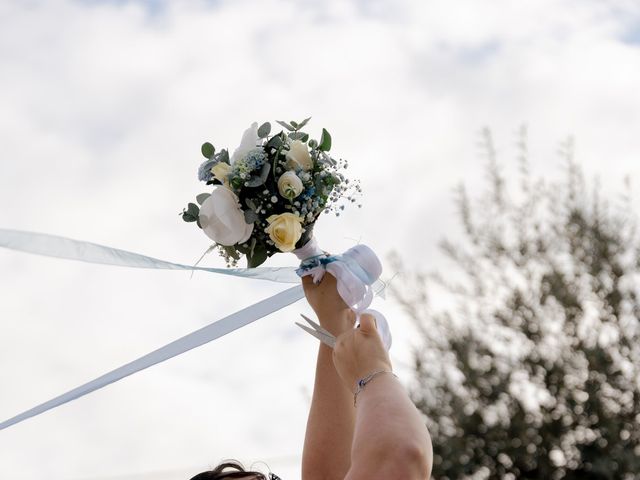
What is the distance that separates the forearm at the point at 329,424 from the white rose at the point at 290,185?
1.17 ft

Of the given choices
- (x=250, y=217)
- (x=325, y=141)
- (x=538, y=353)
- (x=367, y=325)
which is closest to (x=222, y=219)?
(x=250, y=217)

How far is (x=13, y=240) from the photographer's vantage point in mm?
2723

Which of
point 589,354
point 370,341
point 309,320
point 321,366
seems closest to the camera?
point 370,341

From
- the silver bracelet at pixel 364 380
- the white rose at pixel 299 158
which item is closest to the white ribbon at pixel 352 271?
the white rose at pixel 299 158

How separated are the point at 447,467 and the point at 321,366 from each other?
669 centimetres

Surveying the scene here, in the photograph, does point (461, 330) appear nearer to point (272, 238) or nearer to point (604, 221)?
point (604, 221)

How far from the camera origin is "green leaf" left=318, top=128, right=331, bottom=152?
2.81 meters

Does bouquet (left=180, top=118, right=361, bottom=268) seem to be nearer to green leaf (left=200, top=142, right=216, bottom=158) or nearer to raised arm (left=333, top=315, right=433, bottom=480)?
A: green leaf (left=200, top=142, right=216, bottom=158)

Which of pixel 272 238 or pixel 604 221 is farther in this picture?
pixel 604 221

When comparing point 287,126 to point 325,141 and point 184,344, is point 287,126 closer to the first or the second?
point 325,141

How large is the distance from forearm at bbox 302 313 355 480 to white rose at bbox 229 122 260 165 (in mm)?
536

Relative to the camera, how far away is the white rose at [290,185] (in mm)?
2668

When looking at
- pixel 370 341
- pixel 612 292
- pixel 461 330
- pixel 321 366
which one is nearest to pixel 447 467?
pixel 461 330

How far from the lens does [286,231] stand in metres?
2.61
